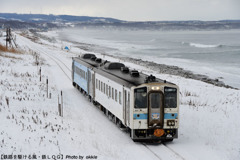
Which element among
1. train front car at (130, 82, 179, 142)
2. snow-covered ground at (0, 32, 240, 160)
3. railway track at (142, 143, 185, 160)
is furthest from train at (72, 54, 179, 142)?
snow-covered ground at (0, 32, 240, 160)

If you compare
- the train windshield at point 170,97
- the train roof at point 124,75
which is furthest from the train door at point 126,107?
the train windshield at point 170,97

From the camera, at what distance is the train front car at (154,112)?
1540 centimetres

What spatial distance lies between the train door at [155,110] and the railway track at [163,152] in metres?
0.82

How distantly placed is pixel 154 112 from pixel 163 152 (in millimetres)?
1788

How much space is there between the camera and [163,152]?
1455cm

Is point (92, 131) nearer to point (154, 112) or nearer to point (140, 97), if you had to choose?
point (140, 97)

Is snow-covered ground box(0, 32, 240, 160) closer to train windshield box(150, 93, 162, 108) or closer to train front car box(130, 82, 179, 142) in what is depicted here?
train front car box(130, 82, 179, 142)

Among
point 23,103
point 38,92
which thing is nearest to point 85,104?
point 38,92

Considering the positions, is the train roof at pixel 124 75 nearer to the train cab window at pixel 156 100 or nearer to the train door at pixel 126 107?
the train door at pixel 126 107

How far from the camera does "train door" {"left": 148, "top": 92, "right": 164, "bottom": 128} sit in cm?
1545

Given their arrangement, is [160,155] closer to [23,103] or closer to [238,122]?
[238,122]

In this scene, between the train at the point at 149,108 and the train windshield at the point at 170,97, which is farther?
the train windshield at the point at 170,97

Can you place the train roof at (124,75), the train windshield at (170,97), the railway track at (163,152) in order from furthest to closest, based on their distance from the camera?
the train roof at (124,75)
the train windshield at (170,97)
the railway track at (163,152)

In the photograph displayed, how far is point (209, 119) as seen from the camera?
19719mm
